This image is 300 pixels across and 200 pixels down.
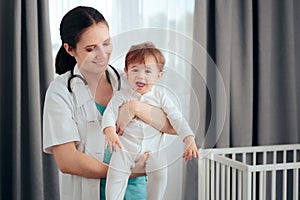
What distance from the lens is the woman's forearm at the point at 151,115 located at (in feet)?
4.01

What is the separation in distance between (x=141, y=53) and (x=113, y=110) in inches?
6.2

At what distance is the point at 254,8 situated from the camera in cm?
276

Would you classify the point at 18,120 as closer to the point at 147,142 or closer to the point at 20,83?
the point at 20,83

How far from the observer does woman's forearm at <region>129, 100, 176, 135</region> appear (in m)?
1.22

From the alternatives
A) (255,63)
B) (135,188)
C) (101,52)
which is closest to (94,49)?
(101,52)

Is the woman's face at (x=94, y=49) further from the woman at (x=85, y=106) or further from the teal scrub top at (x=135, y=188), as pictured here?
the teal scrub top at (x=135, y=188)

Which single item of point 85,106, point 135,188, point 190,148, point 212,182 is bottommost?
point 212,182

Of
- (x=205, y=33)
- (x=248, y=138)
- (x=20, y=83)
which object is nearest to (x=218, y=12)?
(x=205, y=33)

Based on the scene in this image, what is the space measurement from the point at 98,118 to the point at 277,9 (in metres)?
1.89

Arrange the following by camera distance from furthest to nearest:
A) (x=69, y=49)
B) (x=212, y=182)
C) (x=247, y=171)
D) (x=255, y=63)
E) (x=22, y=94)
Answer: (x=255, y=63) → (x=212, y=182) → (x=22, y=94) → (x=247, y=171) → (x=69, y=49)

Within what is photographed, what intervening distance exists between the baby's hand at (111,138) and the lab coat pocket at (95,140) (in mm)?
18

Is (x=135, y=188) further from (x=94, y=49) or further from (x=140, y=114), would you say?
(x=94, y=49)

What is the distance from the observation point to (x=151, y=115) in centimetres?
123

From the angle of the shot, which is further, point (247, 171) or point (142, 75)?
point (247, 171)
